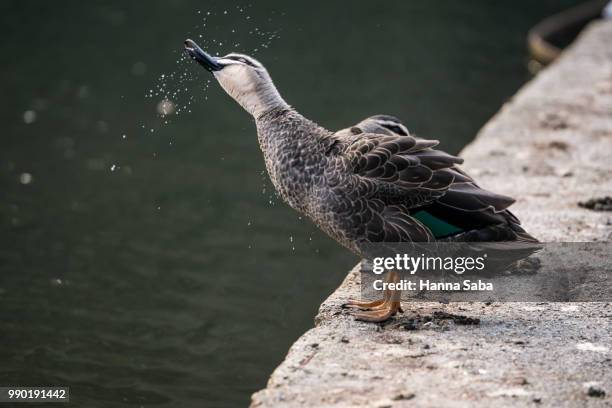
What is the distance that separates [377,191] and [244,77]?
1.02 meters

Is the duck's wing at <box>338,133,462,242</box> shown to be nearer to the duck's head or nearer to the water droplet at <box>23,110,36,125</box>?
the duck's head

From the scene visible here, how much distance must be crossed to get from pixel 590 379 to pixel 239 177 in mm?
5899

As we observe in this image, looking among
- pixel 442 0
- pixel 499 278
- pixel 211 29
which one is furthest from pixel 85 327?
pixel 442 0

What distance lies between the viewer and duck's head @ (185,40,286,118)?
17.6ft

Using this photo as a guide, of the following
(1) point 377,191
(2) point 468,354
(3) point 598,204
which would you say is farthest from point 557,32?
(2) point 468,354

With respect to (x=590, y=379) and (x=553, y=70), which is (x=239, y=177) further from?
(x=590, y=379)

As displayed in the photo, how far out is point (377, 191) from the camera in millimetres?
5043

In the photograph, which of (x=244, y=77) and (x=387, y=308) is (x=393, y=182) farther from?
(x=244, y=77)

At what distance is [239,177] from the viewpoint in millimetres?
9945

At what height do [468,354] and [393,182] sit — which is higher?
[393,182]

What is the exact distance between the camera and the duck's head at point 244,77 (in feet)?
17.6

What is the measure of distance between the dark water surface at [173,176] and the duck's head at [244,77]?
985 mm

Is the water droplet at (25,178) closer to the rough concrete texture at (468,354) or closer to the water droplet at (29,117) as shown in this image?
the water droplet at (29,117)

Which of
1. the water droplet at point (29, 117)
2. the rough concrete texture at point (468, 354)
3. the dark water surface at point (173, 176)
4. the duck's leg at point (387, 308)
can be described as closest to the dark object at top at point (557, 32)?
the dark water surface at point (173, 176)
